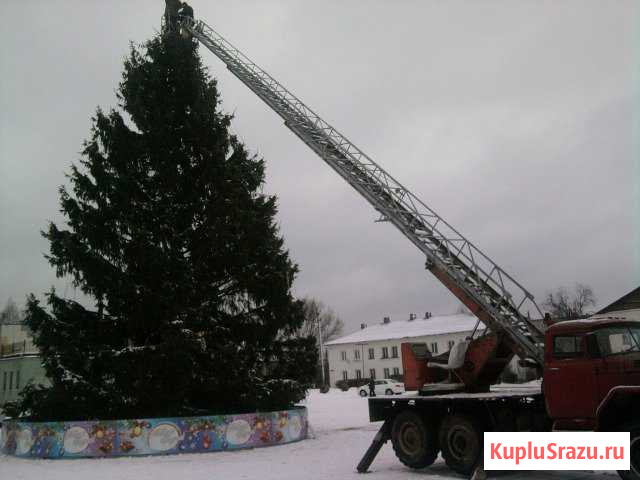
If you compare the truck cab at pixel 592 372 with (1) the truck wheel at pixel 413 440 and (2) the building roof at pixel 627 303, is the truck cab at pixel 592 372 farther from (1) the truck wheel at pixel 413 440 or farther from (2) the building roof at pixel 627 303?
(2) the building roof at pixel 627 303

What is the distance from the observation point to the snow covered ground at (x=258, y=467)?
41.5 feet

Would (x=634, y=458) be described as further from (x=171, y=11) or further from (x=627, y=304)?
(x=627, y=304)

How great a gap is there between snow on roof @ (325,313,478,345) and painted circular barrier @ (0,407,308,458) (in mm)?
47337

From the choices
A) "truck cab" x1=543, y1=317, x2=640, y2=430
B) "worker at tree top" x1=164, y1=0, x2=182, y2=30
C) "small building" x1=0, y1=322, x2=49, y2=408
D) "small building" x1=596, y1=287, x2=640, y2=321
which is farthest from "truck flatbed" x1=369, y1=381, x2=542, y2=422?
"small building" x1=0, y1=322, x2=49, y2=408

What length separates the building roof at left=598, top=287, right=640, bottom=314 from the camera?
36.9 metres

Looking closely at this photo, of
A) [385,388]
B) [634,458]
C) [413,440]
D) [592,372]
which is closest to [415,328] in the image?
[385,388]

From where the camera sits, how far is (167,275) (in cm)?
1822

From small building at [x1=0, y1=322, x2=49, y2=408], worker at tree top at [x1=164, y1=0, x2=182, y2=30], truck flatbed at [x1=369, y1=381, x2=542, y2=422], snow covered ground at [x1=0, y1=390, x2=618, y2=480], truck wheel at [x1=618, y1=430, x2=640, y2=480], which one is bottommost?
snow covered ground at [x1=0, y1=390, x2=618, y2=480]

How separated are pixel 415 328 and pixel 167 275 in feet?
179

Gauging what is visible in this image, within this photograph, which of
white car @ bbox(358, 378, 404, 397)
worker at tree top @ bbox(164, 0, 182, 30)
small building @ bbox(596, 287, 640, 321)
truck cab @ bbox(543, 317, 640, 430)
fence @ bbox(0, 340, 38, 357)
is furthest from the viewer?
fence @ bbox(0, 340, 38, 357)

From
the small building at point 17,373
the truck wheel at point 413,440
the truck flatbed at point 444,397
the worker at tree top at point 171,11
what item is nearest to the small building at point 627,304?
the truck flatbed at point 444,397

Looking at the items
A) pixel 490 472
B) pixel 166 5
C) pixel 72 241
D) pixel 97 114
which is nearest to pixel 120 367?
pixel 72 241

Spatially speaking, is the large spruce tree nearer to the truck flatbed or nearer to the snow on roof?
the truck flatbed

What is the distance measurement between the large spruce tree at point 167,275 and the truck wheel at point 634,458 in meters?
11.2
